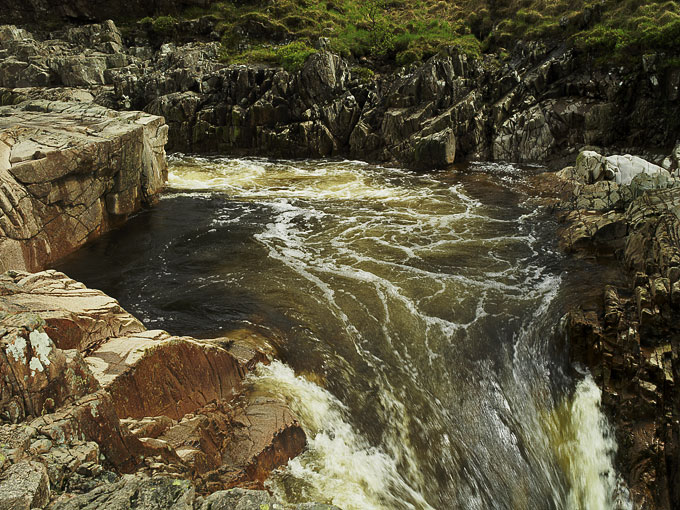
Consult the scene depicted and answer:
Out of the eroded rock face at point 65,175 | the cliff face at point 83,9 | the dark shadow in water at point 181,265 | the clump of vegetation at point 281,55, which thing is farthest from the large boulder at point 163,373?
the cliff face at point 83,9

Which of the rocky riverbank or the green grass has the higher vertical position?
the green grass

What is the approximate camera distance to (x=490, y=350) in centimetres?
1013

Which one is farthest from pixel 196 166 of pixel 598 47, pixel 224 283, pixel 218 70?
pixel 598 47

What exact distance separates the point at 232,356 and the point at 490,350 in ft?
18.6

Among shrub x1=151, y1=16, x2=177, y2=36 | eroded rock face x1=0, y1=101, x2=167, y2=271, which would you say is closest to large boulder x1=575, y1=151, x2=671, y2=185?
eroded rock face x1=0, y1=101, x2=167, y2=271

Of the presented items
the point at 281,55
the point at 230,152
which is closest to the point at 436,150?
the point at 230,152

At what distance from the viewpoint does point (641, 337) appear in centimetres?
947

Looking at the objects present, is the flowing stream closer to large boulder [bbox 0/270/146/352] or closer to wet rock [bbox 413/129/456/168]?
large boulder [bbox 0/270/146/352]

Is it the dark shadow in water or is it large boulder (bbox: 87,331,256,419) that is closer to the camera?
large boulder (bbox: 87,331,256,419)

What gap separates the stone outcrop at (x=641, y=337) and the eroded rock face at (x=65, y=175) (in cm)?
1446

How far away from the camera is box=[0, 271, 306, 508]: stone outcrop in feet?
15.1

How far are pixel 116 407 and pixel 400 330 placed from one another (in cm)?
627

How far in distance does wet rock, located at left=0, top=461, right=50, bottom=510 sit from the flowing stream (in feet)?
11.1

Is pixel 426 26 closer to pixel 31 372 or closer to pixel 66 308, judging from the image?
pixel 66 308
